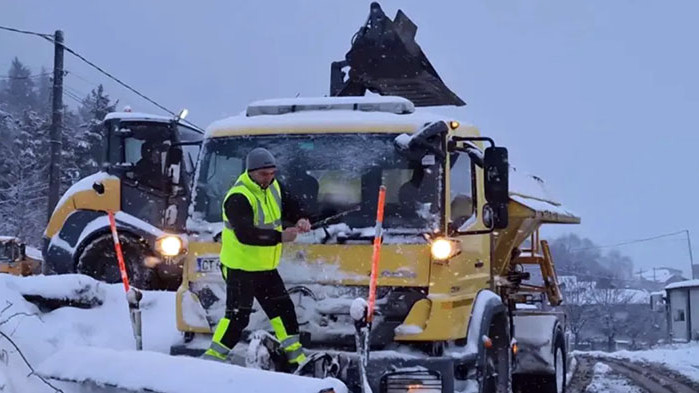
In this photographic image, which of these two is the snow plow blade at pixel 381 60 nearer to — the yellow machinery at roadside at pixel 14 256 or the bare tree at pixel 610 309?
the yellow machinery at roadside at pixel 14 256

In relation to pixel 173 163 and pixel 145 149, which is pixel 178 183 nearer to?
pixel 173 163

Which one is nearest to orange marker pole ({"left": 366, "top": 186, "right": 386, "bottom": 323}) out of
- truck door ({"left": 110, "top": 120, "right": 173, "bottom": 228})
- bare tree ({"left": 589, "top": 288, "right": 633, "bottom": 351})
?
truck door ({"left": 110, "top": 120, "right": 173, "bottom": 228})

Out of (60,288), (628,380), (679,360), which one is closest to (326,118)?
(60,288)

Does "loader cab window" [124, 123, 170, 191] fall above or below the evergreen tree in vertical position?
below

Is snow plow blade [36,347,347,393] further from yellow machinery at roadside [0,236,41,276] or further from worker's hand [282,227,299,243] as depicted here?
yellow machinery at roadside [0,236,41,276]

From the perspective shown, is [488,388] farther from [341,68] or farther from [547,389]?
[341,68]

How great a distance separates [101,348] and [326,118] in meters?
2.27

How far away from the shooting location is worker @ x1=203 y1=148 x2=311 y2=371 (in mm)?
5453

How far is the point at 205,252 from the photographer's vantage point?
594 cm

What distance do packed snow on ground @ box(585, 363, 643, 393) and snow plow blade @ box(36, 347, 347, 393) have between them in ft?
28.1

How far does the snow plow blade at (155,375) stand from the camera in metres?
3.99

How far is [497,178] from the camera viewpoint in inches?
237

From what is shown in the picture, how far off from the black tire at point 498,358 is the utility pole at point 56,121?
1397 cm

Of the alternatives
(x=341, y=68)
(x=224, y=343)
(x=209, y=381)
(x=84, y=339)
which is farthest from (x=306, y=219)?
(x=341, y=68)
